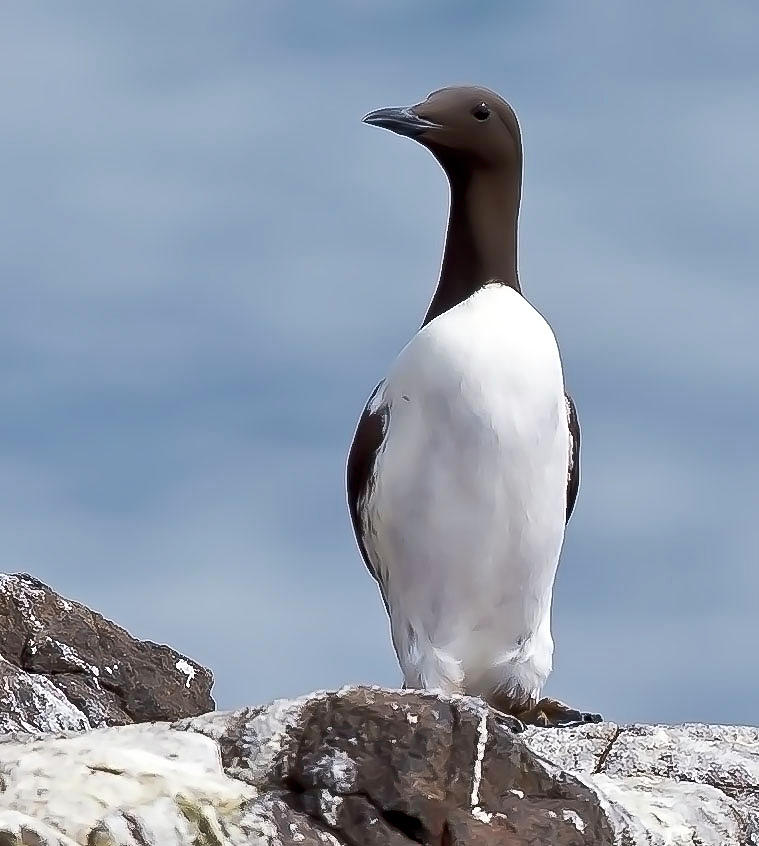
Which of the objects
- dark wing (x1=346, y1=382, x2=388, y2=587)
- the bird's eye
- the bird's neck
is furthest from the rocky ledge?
the bird's eye

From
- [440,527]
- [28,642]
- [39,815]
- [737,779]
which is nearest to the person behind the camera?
[39,815]

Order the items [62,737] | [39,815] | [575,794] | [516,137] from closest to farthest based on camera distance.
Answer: [39,815] < [62,737] < [575,794] < [516,137]

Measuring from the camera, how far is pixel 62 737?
5.63 m

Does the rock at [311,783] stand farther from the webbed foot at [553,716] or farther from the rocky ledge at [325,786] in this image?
the webbed foot at [553,716]

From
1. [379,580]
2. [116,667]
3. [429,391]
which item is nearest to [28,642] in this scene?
[116,667]

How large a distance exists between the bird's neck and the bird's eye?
258 mm

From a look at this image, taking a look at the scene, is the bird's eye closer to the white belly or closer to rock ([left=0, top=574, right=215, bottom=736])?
the white belly

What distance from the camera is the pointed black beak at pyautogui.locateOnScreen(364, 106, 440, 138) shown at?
27.6ft

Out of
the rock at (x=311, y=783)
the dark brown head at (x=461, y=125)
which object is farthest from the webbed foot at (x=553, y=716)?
the dark brown head at (x=461, y=125)

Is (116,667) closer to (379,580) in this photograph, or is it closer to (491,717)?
(379,580)

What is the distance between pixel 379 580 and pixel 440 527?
62 centimetres

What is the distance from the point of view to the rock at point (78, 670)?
30.5 feet

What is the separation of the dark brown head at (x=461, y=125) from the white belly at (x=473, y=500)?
2.52 ft

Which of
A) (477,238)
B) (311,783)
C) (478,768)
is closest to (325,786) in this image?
(311,783)
